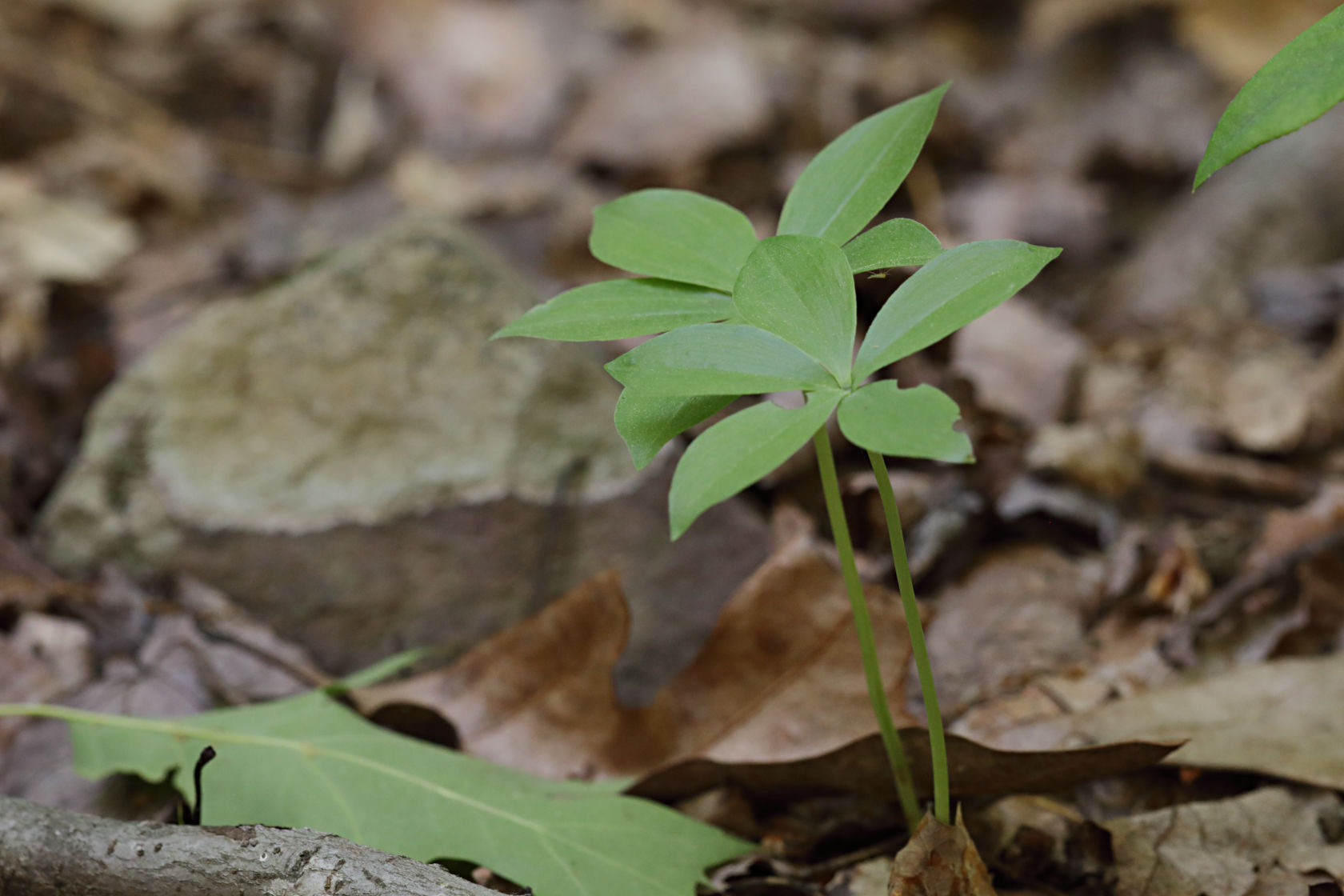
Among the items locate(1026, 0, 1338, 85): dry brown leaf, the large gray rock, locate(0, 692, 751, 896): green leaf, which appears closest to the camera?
locate(0, 692, 751, 896): green leaf

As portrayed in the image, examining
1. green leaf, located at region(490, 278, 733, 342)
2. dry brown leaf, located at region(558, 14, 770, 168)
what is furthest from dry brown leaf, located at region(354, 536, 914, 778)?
dry brown leaf, located at region(558, 14, 770, 168)

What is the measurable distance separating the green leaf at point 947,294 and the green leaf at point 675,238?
211mm

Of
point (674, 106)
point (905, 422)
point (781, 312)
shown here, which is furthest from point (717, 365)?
point (674, 106)

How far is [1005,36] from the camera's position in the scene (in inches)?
191

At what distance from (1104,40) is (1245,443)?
3131 millimetres

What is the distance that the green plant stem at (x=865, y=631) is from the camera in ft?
3.21

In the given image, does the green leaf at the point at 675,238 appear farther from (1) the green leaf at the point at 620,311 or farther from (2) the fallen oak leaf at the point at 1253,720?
(2) the fallen oak leaf at the point at 1253,720

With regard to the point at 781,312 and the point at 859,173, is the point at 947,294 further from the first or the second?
the point at 859,173

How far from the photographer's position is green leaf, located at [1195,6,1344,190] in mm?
733

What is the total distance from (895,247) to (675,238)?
0.26m

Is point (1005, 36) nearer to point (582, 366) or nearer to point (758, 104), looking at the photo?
point (758, 104)

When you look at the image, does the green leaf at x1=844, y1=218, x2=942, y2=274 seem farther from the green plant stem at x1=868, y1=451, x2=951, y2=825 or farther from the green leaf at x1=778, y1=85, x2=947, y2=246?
the green plant stem at x1=868, y1=451, x2=951, y2=825

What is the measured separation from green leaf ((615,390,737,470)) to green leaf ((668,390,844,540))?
0.07 metres

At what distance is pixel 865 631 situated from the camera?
1034 mm
